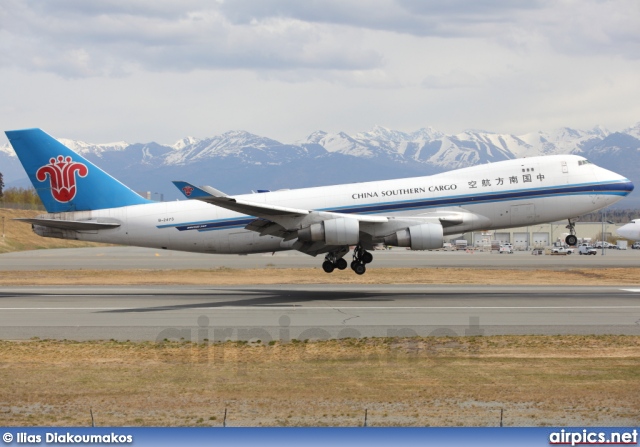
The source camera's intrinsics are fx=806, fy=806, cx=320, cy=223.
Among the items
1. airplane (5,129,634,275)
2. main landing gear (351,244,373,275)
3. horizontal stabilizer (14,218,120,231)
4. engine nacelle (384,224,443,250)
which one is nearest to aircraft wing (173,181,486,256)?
engine nacelle (384,224,443,250)

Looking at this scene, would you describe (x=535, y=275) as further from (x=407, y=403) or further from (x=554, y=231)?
(x=554, y=231)

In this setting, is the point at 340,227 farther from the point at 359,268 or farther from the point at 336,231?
the point at 359,268

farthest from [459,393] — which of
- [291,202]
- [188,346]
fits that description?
[291,202]

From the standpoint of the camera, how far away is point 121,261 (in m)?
72.2

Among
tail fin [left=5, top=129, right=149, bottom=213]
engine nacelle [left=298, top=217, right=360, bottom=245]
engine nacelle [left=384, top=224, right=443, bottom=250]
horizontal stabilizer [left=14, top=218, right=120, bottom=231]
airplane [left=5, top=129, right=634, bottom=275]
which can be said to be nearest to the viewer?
engine nacelle [left=298, top=217, right=360, bottom=245]

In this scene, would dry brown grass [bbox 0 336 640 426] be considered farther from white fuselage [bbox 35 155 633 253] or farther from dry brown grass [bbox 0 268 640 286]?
dry brown grass [bbox 0 268 640 286]

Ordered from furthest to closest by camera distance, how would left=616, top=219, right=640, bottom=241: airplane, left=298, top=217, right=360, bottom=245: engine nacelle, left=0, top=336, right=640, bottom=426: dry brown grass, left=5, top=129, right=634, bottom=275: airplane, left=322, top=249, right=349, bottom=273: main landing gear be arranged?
left=616, top=219, right=640, bottom=241: airplane < left=322, top=249, right=349, bottom=273: main landing gear < left=5, top=129, right=634, bottom=275: airplane < left=298, top=217, right=360, bottom=245: engine nacelle < left=0, top=336, right=640, bottom=426: dry brown grass

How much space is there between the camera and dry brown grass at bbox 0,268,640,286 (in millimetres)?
47500

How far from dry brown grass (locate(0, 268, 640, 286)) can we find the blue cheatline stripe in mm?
9140

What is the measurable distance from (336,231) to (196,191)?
6.37 metres

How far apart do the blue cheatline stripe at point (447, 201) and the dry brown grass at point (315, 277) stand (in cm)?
914

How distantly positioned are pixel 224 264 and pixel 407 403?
49957 millimetres

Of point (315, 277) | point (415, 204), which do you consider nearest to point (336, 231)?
point (415, 204)

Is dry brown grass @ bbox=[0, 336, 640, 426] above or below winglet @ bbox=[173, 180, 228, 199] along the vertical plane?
below
